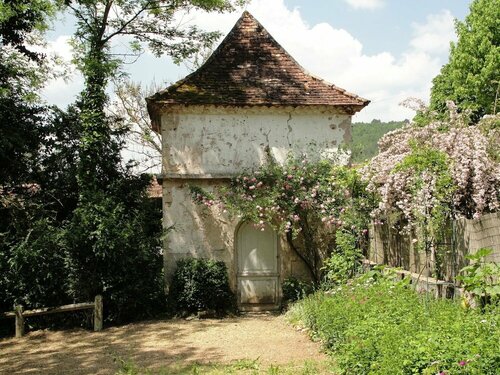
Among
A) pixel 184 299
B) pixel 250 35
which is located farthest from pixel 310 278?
pixel 250 35

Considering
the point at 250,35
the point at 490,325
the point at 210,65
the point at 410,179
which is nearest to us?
the point at 490,325

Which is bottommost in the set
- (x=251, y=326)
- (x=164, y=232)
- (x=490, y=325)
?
(x=251, y=326)

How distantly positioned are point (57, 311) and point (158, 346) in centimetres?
319

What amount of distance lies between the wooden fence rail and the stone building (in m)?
2.18

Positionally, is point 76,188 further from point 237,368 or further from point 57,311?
point 237,368

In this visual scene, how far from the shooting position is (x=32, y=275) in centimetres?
1196

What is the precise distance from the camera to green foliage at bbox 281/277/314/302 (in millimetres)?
13445

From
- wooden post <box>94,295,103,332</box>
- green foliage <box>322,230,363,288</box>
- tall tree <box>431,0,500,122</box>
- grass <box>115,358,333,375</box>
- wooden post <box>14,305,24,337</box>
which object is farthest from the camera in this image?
tall tree <box>431,0,500,122</box>

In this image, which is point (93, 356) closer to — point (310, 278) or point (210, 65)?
point (310, 278)

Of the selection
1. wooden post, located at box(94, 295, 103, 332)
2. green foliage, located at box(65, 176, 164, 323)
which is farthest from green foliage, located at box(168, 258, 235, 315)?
wooden post, located at box(94, 295, 103, 332)

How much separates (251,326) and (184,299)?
2.03m

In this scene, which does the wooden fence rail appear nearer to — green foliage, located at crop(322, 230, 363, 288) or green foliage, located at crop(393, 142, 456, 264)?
green foliage, located at crop(322, 230, 363, 288)

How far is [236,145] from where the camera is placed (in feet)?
45.4

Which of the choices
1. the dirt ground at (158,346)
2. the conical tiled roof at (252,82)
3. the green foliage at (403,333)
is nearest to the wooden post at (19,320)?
the dirt ground at (158,346)
